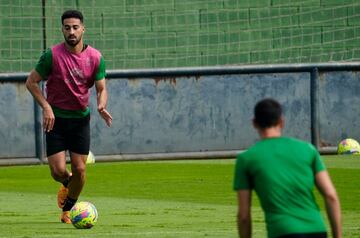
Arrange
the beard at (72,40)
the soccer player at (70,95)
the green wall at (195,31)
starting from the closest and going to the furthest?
the beard at (72,40) < the soccer player at (70,95) < the green wall at (195,31)

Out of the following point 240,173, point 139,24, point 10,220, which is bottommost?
point 10,220

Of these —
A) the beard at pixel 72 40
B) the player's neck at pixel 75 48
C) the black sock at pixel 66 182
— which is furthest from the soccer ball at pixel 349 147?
the beard at pixel 72 40

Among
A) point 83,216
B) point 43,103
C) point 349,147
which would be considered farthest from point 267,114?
point 349,147

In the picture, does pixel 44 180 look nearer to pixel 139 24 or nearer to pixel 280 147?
pixel 139 24

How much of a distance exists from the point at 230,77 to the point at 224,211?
9931mm

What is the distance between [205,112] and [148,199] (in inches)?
322

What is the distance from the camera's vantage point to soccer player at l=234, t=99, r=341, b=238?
22.4 ft

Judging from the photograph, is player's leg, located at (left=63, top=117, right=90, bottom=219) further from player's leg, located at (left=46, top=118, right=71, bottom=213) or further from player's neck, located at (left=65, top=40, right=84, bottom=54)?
player's neck, located at (left=65, top=40, right=84, bottom=54)

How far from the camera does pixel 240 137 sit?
2433 centimetres

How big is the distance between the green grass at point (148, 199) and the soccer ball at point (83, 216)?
0.10m

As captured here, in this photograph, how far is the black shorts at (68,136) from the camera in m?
13.3

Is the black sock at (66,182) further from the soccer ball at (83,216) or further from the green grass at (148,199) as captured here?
the soccer ball at (83,216)

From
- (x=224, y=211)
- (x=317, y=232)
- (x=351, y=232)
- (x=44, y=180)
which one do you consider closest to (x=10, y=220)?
(x=224, y=211)

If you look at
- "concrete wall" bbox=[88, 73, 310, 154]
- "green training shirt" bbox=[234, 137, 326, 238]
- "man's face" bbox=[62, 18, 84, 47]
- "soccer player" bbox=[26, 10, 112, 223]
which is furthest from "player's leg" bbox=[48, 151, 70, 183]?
"concrete wall" bbox=[88, 73, 310, 154]
